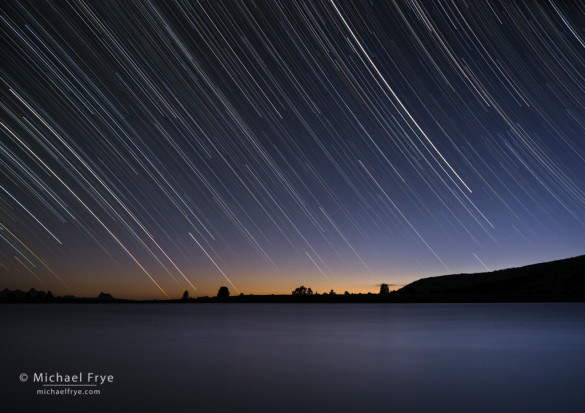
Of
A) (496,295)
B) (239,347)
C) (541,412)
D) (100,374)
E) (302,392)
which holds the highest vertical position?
(496,295)

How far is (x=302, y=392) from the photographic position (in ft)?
36.1

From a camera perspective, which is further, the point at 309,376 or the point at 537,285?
the point at 537,285

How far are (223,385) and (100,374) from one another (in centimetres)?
419

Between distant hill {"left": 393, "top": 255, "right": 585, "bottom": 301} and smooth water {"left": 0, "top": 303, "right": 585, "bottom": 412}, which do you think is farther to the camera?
distant hill {"left": 393, "top": 255, "right": 585, "bottom": 301}

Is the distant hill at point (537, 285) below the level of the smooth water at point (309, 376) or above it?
above

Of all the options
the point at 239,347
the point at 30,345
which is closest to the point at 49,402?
the point at 239,347

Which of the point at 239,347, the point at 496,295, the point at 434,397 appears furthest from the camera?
the point at 496,295

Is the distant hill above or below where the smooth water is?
above

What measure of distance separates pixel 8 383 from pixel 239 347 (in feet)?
37.6

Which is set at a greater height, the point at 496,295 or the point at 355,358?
the point at 496,295

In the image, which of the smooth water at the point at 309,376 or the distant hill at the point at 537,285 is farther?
the distant hill at the point at 537,285

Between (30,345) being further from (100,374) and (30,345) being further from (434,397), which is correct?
(434,397)

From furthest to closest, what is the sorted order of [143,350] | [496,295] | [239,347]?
[496,295] < [239,347] < [143,350]

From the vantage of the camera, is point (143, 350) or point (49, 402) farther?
point (143, 350)
